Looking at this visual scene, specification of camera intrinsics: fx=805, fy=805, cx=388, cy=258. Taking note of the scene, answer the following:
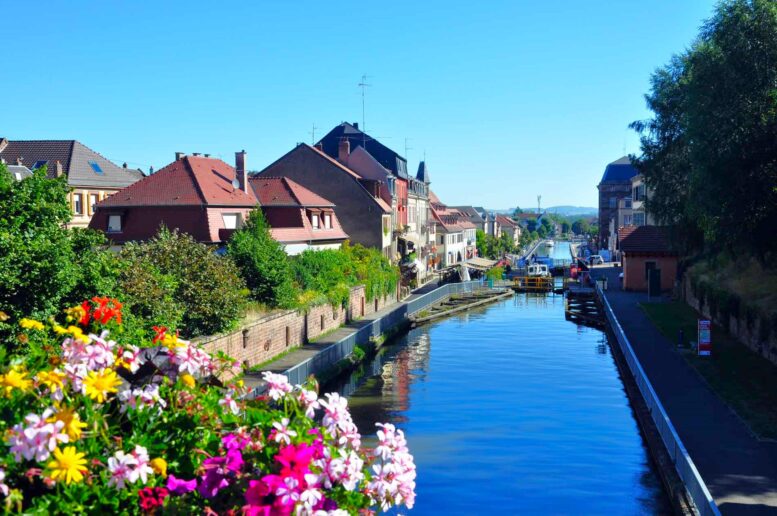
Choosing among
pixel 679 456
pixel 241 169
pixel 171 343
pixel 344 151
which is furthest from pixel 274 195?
pixel 171 343

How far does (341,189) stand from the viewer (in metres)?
57.2

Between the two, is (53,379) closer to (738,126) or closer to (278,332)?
(738,126)

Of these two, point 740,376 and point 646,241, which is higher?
point 646,241

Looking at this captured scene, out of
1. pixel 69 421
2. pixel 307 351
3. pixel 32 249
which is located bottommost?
pixel 307 351

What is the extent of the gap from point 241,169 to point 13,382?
1585 inches

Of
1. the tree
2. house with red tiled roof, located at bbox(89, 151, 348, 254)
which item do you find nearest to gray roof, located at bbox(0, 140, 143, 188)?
house with red tiled roof, located at bbox(89, 151, 348, 254)

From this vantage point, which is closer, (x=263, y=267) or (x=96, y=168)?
(x=263, y=267)

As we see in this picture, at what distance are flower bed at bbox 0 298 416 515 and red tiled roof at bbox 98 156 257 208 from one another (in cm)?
3482

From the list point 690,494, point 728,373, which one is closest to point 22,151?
point 728,373

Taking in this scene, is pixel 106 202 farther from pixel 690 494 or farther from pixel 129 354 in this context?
pixel 129 354

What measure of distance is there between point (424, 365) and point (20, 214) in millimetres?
21827

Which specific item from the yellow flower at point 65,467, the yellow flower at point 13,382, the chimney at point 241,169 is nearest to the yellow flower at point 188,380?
the yellow flower at point 13,382

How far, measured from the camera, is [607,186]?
5576 inches

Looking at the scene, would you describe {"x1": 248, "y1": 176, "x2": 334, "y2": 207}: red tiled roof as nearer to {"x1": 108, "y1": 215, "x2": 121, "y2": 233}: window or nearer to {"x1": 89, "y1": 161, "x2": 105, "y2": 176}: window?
{"x1": 108, "y1": 215, "x2": 121, "y2": 233}: window
